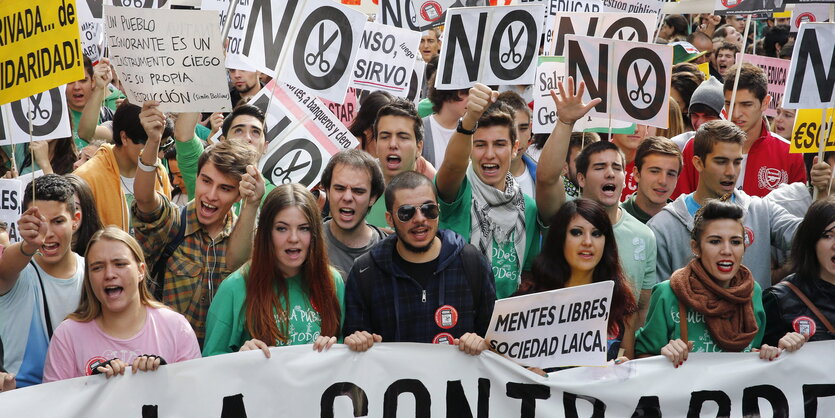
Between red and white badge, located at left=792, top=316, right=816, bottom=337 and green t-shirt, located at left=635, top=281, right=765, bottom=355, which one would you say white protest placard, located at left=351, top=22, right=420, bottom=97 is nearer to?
green t-shirt, located at left=635, top=281, right=765, bottom=355

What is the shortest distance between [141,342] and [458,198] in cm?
182

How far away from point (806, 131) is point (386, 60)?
3.24 m

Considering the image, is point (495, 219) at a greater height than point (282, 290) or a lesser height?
greater

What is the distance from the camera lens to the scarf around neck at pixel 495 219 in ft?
19.7

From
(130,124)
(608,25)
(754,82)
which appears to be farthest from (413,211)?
(754,82)

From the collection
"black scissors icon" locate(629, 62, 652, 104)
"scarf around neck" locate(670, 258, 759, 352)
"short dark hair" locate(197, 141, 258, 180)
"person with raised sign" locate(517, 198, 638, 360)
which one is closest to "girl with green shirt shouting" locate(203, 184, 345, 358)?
"short dark hair" locate(197, 141, 258, 180)

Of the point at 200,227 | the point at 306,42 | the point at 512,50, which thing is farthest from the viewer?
the point at 512,50

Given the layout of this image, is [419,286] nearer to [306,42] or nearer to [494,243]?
[494,243]

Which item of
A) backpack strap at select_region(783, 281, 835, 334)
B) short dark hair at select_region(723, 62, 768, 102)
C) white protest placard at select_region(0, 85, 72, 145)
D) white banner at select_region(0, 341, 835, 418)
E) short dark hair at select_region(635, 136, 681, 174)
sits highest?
short dark hair at select_region(723, 62, 768, 102)

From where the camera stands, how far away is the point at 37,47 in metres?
5.95

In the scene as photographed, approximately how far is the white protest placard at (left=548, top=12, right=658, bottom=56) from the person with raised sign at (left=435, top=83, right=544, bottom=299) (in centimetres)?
277

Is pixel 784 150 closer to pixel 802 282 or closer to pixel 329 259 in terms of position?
pixel 802 282

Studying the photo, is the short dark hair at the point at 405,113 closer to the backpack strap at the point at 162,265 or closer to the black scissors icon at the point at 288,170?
the black scissors icon at the point at 288,170

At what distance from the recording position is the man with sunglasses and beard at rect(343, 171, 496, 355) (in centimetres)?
532
